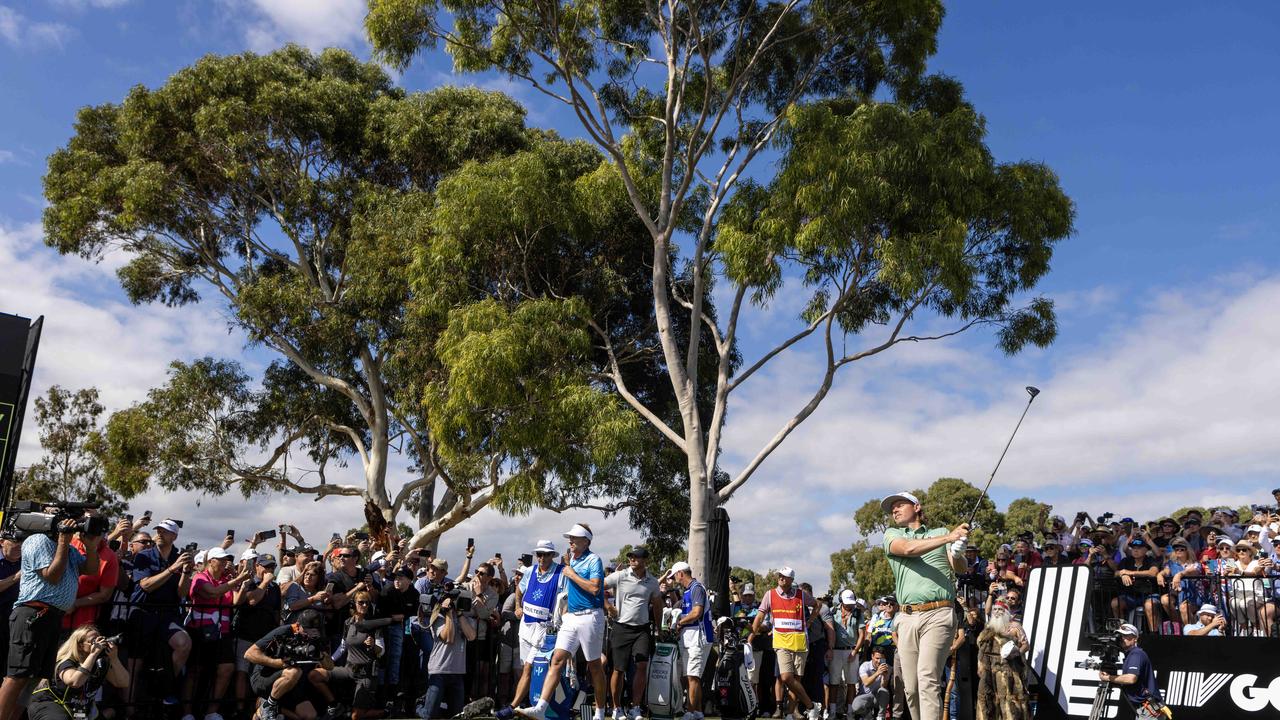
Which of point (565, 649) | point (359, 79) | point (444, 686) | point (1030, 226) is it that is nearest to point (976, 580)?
point (565, 649)

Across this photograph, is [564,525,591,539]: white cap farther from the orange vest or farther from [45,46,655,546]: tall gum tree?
[45,46,655,546]: tall gum tree

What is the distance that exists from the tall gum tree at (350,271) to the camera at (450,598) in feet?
28.6

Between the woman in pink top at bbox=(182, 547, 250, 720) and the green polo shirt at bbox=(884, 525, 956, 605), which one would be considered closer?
the green polo shirt at bbox=(884, 525, 956, 605)

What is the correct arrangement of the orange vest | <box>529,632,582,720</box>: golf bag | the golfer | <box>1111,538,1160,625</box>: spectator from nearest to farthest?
the golfer < <box>529,632,582,720</box>: golf bag < <box>1111,538,1160,625</box>: spectator < the orange vest

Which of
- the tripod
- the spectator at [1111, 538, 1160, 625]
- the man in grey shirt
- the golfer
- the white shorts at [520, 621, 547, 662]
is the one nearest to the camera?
the golfer

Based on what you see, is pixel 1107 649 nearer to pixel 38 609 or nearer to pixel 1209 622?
pixel 1209 622

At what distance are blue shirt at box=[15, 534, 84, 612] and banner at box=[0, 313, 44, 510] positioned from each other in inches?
318

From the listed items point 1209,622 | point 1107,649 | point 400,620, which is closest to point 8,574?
point 400,620

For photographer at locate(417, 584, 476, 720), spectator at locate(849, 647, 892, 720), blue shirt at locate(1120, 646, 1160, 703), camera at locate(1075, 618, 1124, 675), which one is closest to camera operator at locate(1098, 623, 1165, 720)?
blue shirt at locate(1120, 646, 1160, 703)

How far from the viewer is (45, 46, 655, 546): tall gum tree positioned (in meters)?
21.1

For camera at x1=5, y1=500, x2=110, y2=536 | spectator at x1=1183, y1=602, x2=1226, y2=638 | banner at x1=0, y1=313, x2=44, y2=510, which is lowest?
spectator at x1=1183, y1=602, x2=1226, y2=638

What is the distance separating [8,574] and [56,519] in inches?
68.1

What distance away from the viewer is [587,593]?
9.53 meters

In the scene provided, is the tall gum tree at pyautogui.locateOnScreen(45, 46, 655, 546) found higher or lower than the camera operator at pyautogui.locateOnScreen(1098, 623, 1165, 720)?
higher
